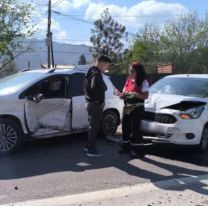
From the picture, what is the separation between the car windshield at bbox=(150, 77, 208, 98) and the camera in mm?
9875

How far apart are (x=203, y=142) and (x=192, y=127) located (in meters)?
0.52

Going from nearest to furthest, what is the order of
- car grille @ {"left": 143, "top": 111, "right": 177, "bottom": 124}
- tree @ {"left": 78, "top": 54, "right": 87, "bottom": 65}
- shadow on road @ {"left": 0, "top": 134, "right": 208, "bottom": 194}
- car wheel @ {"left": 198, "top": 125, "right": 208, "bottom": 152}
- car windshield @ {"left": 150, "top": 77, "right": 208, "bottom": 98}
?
shadow on road @ {"left": 0, "top": 134, "right": 208, "bottom": 194} → car grille @ {"left": 143, "top": 111, "right": 177, "bottom": 124} → car wheel @ {"left": 198, "top": 125, "right": 208, "bottom": 152} → car windshield @ {"left": 150, "top": 77, "right": 208, "bottom": 98} → tree @ {"left": 78, "top": 54, "right": 87, "bottom": 65}

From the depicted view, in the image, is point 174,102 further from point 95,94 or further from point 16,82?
point 16,82

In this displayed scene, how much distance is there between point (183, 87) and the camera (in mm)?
10172

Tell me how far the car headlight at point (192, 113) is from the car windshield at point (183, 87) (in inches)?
25.8

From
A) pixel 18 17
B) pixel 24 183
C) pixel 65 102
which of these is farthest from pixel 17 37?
pixel 24 183

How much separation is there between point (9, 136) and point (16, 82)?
1.27 metres

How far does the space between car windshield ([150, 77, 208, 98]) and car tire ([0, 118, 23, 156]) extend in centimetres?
306

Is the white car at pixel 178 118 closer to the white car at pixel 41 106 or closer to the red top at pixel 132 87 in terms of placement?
the red top at pixel 132 87

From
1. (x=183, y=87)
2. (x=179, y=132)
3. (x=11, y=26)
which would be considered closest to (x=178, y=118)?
(x=179, y=132)

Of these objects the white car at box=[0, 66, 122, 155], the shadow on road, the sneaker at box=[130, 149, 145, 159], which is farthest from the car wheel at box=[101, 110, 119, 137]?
the sneaker at box=[130, 149, 145, 159]

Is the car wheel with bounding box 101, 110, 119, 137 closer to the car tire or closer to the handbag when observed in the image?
the handbag

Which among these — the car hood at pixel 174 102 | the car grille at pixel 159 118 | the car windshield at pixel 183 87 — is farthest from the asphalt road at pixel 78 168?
the car windshield at pixel 183 87

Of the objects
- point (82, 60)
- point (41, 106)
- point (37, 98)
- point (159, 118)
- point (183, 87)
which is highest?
point (82, 60)
